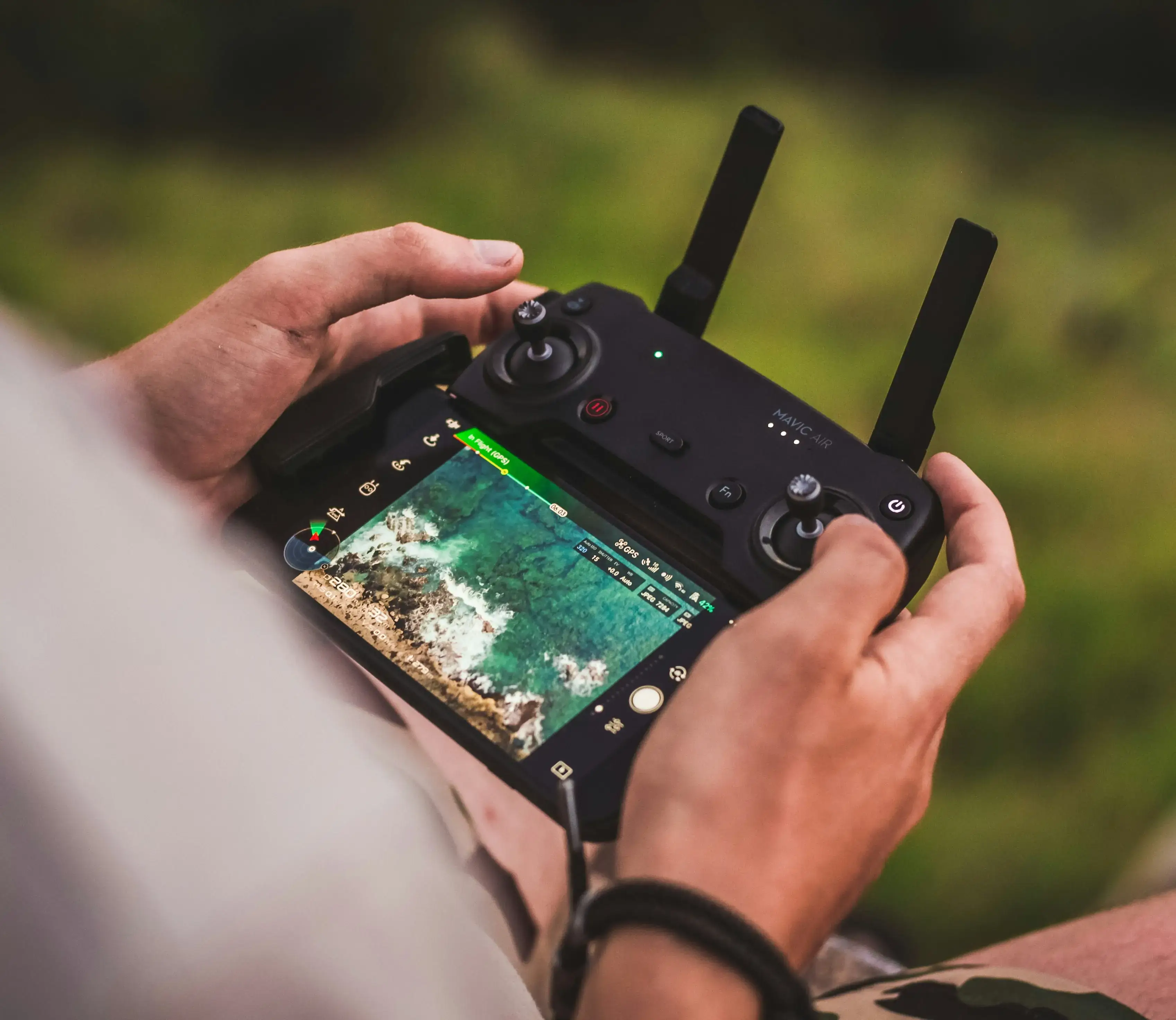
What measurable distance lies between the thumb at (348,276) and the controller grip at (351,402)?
4 centimetres

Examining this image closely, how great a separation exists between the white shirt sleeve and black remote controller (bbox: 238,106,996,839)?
12.2 inches

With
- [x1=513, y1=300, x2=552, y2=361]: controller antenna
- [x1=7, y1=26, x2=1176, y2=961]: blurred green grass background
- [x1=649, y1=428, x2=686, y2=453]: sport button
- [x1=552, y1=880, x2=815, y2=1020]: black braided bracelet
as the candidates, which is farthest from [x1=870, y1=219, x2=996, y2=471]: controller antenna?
[x1=7, y1=26, x2=1176, y2=961]: blurred green grass background

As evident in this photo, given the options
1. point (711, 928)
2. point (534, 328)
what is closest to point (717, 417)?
point (534, 328)

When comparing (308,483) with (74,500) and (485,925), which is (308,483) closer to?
(485,925)

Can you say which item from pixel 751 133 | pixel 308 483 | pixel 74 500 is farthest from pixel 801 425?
pixel 74 500

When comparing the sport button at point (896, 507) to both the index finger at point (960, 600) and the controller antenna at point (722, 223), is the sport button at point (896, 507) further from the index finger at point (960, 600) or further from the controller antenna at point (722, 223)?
the controller antenna at point (722, 223)

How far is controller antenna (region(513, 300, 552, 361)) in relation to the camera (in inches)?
31.4

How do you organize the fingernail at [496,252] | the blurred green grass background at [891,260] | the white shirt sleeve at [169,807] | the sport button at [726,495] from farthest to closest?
the blurred green grass background at [891,260], the fingernail at [496,252], the sport button at [726,495], the white shirt sleeve at [169,807]

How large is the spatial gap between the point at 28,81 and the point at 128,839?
1506 mm

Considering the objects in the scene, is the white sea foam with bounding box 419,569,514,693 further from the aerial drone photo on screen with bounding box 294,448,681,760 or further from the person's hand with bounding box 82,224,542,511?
the person's hand with bounding box 82,224,542,511

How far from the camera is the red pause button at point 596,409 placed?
2.58 ft

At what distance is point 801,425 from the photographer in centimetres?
77

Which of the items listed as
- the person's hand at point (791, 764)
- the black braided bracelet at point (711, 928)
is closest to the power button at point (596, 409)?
the person's hand at point (791, 764)

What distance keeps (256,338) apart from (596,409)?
248mm
